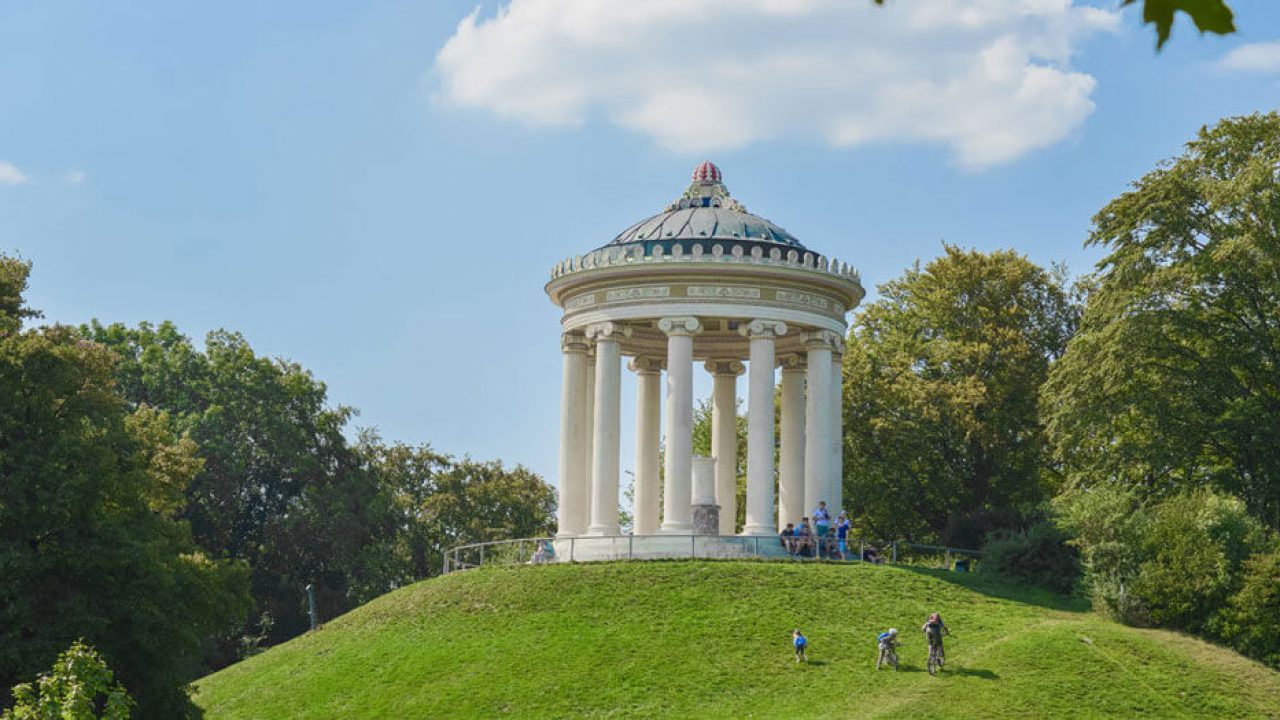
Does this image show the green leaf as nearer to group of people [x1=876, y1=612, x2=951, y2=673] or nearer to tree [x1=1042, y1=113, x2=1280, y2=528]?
group of people [x1=876, y1=612, x2=951, y2=673]

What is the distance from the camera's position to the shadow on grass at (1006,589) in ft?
150

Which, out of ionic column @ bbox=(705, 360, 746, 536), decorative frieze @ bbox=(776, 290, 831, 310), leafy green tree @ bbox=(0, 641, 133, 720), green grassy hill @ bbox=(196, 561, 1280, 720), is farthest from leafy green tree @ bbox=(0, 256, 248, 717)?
ionic column @ bbox=(705, 360, 746, 536)

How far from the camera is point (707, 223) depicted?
56000mm

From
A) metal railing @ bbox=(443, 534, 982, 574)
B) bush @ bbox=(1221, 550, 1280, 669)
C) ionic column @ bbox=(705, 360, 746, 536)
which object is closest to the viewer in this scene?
bush @ bbox=(1221, 550, 1280, 669)

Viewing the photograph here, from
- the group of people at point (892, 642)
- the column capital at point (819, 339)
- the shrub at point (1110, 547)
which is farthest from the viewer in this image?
the column capital at point (819, 339)

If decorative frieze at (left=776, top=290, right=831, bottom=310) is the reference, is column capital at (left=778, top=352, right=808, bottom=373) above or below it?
below

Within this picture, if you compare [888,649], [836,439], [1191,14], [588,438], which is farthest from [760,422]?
[1191,14]

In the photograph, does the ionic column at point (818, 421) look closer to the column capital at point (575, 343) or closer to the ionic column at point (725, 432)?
the ionic column at point (725, 432)

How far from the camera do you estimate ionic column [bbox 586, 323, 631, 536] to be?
53.0 metres

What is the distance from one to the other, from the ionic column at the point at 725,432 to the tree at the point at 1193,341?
1360 centimetres

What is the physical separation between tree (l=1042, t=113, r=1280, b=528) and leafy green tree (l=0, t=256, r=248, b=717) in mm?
29976

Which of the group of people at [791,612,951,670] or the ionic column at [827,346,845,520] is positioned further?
the ionic column at [827,346,845,520]

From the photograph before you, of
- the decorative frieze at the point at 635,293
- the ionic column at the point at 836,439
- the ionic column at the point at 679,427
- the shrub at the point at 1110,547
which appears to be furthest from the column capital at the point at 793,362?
the shrub at the point at 1110,547

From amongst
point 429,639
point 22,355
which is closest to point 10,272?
point 22,355
